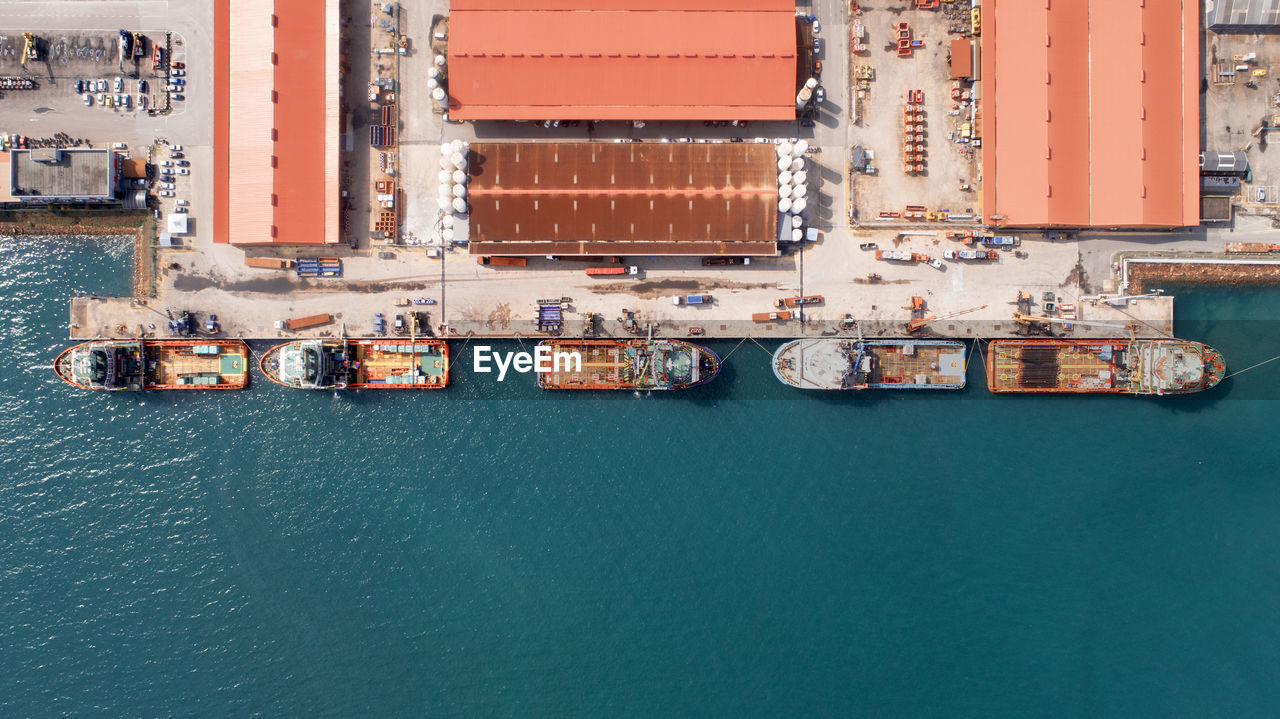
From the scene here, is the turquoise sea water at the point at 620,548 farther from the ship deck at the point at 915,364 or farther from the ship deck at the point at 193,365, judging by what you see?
the ship deck at the point at 915,364

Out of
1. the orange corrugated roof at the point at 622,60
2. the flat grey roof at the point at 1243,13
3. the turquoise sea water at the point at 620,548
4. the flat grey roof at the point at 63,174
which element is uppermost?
the flat grey roof at the point at 1243,13

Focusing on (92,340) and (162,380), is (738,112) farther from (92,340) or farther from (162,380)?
(92,340)

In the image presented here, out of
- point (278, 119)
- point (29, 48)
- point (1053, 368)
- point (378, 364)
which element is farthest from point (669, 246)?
point (29, 48)

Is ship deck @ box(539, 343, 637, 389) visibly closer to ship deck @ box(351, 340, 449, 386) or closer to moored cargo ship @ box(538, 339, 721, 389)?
moored cargo ship @ box(538, 339, 721, 389)

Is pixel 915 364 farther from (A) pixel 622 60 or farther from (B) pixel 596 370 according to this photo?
(A) pixel 622 60

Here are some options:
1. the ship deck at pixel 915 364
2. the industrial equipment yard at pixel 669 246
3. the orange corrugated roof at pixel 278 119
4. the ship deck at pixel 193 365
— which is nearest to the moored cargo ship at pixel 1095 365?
the industrial equipment yard at pixel 669 246

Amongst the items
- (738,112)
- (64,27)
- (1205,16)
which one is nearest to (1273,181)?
(1205,16)
